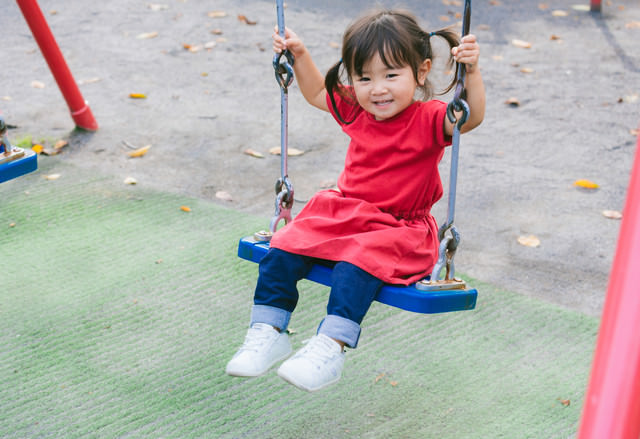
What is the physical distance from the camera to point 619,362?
109 cm

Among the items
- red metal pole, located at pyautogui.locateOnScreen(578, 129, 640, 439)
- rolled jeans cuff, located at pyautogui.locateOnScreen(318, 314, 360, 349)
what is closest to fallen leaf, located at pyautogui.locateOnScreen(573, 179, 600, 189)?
rolled jeans cuff, located at pyautogui.locateOnScreen(318, 314, 360, 349)

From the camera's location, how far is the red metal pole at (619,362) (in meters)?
1.06

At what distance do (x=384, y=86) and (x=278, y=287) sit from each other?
598 millimetres

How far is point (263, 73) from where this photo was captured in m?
5.62

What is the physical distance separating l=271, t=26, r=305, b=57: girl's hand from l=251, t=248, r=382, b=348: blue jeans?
0.56 meters

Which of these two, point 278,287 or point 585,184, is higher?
point 278,287

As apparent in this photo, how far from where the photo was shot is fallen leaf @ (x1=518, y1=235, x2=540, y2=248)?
346 cm

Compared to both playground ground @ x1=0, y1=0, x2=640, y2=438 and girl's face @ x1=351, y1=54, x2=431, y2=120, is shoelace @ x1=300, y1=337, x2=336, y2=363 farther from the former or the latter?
girl's face @ x1=351, y1=54, x2=431, y2=120

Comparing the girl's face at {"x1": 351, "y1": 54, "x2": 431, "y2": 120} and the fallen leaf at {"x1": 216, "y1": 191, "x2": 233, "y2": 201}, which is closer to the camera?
the girl's face at {"x1": 351, "y1": 54, "x2": 431, "y2": 120}

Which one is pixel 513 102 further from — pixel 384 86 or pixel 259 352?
pixel 259 352

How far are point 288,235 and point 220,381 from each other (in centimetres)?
65

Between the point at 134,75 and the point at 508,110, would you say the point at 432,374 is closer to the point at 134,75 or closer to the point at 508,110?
the point at 508,110

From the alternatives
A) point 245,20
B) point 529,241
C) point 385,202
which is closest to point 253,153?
point 529,241

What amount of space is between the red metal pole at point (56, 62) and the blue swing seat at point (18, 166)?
1785 mm
